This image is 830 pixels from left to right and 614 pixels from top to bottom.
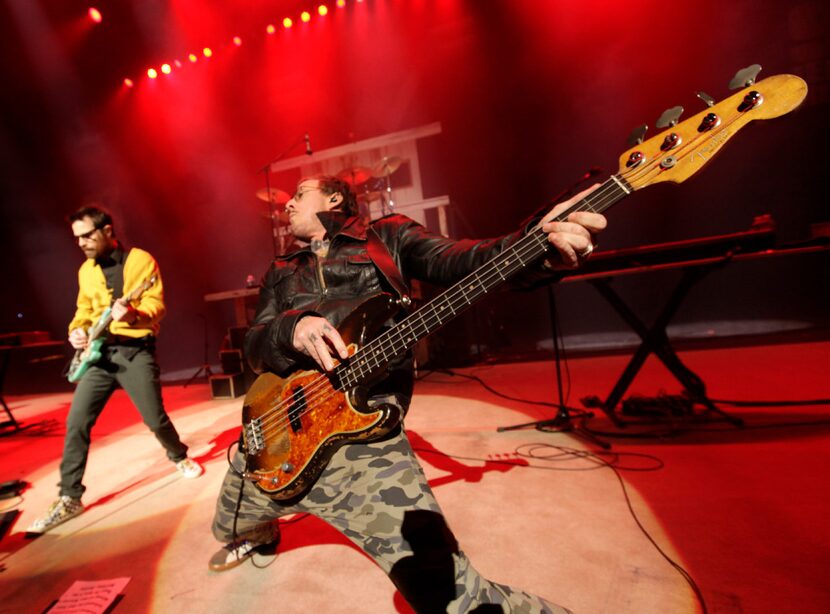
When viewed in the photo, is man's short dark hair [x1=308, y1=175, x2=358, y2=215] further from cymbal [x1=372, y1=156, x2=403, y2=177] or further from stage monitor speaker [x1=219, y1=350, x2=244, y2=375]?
stage monitor speaker [x1=219, y1=350, x2=244, y2=375]

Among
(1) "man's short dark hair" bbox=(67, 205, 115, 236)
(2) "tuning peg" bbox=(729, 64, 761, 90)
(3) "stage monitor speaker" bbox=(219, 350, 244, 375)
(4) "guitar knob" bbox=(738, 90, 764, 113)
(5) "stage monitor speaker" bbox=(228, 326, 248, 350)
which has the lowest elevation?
(3) "stage monitor speaker" bbox=(219, 350, 244, 375)

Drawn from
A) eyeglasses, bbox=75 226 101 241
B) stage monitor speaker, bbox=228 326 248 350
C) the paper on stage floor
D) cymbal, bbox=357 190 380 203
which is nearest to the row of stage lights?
cymbal, bbox=357 190 380 203

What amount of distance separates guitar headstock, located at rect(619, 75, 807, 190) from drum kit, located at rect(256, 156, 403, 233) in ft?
18.0

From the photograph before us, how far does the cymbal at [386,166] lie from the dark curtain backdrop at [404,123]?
115 cm

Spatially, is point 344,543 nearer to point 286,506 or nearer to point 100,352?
point 286,506

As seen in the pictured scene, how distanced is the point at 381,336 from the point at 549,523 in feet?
5.02

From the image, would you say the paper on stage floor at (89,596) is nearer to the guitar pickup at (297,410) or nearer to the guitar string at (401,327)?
the guitar string at (401,327)

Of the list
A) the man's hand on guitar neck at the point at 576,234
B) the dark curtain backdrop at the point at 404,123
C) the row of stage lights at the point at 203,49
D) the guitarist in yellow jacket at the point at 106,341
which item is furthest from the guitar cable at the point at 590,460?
the row of stage lights at the point at 203,49

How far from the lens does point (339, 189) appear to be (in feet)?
7.41

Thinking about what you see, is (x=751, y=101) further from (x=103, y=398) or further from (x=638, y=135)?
(x=103, y=398)

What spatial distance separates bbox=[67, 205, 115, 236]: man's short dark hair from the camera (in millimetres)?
3078

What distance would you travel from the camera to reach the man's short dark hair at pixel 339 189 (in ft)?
7.23

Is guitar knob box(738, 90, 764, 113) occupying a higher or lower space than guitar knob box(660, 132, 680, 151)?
higher

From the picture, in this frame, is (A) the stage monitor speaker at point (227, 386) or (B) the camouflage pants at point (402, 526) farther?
(A) the stage monitor speaker at point (227, 386)
